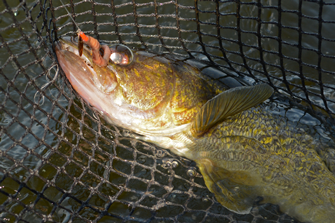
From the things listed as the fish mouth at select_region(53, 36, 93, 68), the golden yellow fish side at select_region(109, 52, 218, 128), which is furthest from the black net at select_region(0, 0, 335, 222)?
the golden yellow fish side at select_region(109, 52, 218, 128)

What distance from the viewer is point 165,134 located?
308 cm

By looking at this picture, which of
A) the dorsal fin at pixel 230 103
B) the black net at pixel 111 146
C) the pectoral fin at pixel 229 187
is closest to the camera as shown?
the black net at pixel 111 146

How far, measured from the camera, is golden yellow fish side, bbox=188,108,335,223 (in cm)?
283

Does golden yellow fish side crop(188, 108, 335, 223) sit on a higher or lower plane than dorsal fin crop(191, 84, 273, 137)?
lower

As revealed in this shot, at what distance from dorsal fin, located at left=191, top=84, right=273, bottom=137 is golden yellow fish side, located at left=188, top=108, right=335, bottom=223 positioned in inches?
8.2

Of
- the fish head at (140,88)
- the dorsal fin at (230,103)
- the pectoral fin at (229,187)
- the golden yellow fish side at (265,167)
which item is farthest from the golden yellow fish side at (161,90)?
the pectoral fin at (229,187)

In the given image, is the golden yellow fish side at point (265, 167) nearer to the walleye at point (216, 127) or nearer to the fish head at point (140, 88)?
the walleye at point (216, 127)

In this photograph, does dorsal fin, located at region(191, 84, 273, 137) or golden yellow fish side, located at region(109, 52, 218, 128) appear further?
golden yellow fish side, located at region(109, 52, 218, 128)

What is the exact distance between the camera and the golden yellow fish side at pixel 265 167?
283cm

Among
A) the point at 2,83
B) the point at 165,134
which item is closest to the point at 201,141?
the point at 165,134

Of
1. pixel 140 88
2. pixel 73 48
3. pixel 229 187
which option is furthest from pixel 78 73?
pixel 229 187

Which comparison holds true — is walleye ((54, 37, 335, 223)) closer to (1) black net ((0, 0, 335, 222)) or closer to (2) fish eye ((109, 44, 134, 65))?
(2) fish eye ((109, 44, 134, 65))

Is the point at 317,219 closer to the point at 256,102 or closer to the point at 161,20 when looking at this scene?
the point at 256,102

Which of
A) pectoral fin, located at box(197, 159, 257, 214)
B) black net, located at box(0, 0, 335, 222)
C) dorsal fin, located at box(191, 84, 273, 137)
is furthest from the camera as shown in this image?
pectoral fin, located at box(197, 159, 257, 214)
